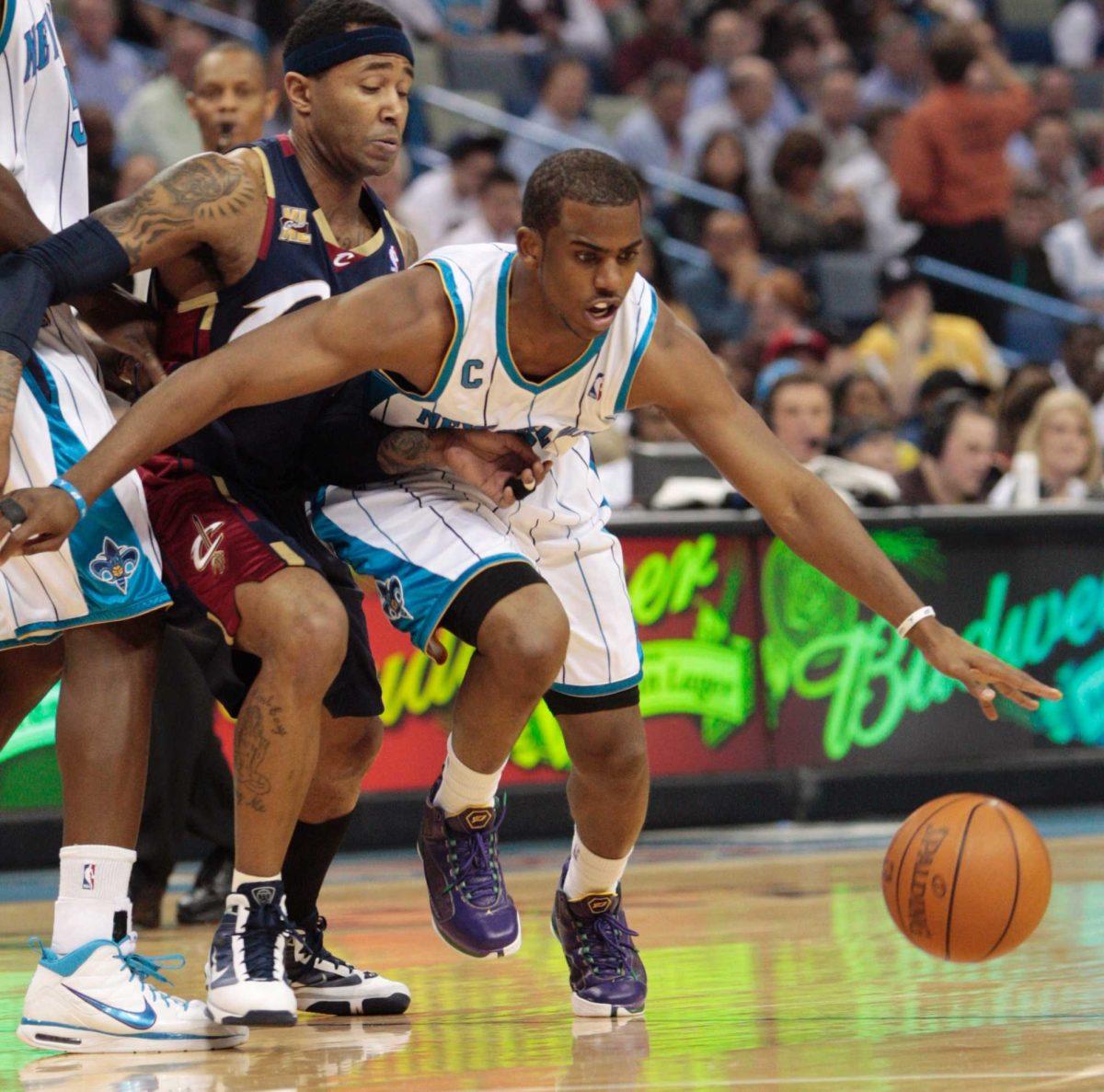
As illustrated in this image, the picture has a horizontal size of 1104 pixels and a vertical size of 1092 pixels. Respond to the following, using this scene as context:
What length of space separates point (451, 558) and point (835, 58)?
1161 cm

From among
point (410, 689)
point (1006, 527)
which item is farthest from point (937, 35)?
point (410, 689)

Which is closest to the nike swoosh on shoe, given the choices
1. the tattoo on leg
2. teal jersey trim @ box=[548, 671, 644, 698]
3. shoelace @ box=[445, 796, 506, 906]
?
the tattoo on leg

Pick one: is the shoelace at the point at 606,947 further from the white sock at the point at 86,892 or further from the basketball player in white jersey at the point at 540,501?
the white sock at the point at 86,892

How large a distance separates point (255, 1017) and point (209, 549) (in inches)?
38.6

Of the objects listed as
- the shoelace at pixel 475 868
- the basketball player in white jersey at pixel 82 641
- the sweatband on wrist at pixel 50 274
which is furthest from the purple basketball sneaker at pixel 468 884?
the sweatband on wrist at pixel 50 274

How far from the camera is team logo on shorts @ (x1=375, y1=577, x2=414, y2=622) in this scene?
4445 millimetres

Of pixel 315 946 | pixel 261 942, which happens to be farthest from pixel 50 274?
pixel 315 946

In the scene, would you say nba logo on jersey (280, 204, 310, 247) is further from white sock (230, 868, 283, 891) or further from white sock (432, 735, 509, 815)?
white sock (230, 868, 283, 891)

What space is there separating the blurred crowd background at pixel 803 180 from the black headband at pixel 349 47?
14.5 ft

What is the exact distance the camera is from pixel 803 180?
13.3 metres

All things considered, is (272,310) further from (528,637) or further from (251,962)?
(251,962)

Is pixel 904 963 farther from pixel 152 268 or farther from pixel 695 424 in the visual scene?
pixel 152 268

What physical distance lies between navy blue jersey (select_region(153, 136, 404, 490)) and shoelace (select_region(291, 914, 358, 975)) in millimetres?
1085

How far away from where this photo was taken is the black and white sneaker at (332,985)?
4738mm
